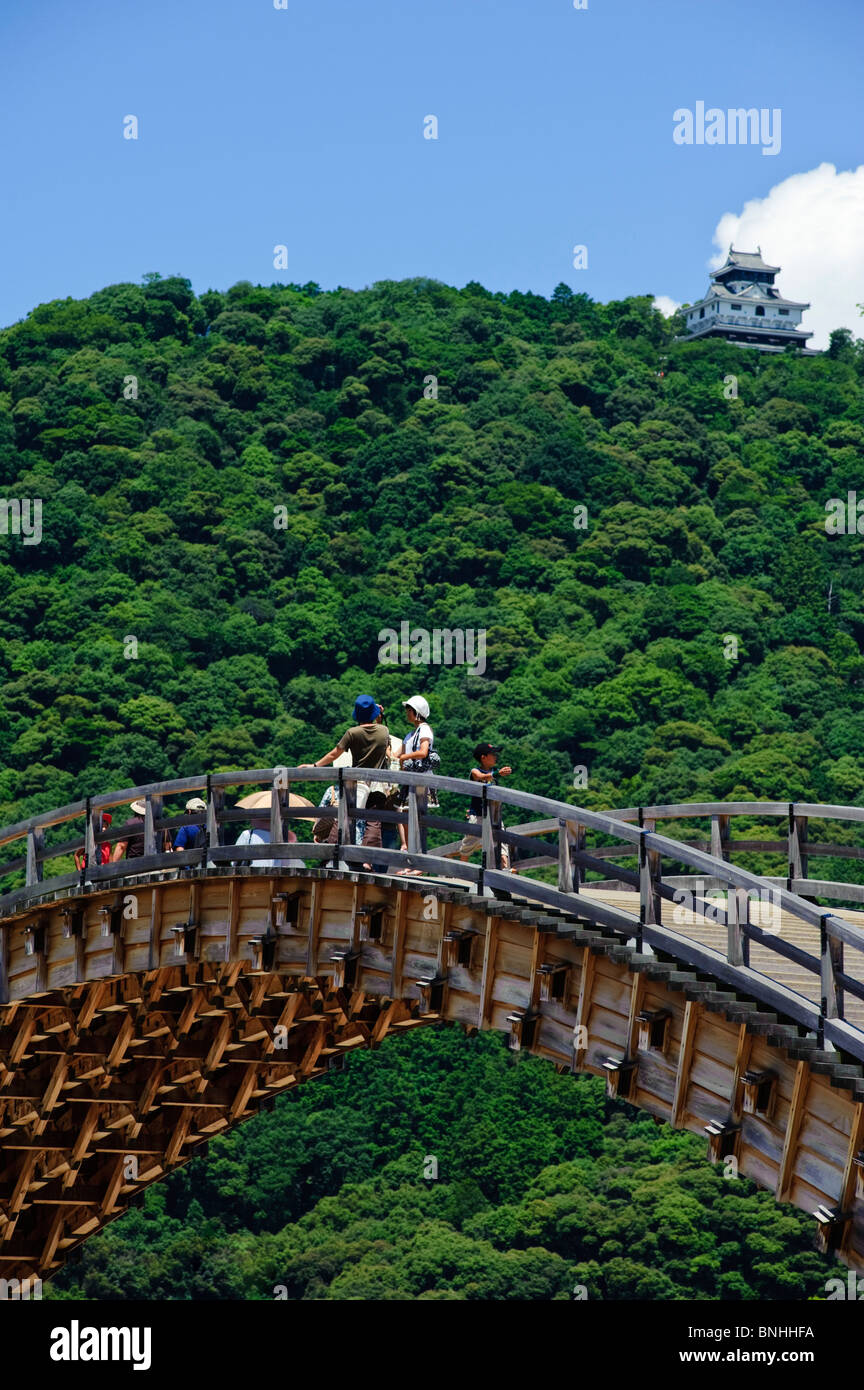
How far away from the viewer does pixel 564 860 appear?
47.9 ft

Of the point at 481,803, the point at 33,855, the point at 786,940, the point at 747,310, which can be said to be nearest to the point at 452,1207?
the point at 33,855

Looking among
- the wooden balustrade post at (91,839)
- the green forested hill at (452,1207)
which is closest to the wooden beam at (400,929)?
the wooden balustrade post at (91,839)

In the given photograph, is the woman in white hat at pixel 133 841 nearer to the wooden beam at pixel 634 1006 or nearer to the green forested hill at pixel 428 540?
the wooden beam at pixel 634 1006

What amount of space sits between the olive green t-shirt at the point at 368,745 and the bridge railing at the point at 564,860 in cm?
31

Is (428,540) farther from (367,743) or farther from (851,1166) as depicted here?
(851,1166)

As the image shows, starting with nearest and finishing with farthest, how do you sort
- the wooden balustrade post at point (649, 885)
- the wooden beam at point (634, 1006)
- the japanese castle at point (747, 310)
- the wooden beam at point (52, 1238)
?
the wooden balustrade post at point (649, 885), the wooden beam at point (634, 1006), the wooden beam at point (52, 1238), the japanese castle at point (747, 310)

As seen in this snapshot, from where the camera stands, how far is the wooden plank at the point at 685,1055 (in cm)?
1360

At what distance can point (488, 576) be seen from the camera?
95062 millimetres

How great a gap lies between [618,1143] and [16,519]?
4632 centimetres

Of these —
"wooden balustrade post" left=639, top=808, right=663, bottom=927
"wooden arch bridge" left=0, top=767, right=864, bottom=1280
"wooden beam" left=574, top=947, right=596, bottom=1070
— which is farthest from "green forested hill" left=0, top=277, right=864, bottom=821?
"wooden balustrade post" left=639, top=808, right=663, bottom=927

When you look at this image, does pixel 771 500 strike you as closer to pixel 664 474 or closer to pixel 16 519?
pixel 664 474

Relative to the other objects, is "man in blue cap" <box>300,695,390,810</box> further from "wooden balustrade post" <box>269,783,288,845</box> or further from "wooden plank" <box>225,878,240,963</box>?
"wooden plank" <box>225,878,240,963</box>

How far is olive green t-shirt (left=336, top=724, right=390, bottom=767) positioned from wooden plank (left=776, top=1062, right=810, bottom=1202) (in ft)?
18.5
